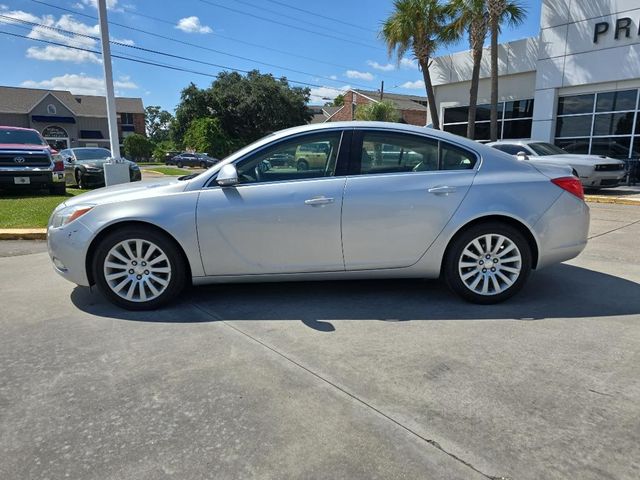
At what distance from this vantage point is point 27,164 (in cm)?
1158

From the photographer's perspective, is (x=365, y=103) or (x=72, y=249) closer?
(x=72, y=249)

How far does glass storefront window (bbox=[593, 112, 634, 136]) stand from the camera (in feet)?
53.1

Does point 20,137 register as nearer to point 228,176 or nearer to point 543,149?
point 228,176

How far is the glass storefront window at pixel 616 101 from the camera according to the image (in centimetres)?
1598

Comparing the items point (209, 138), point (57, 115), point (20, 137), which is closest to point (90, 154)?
point (20, 137)

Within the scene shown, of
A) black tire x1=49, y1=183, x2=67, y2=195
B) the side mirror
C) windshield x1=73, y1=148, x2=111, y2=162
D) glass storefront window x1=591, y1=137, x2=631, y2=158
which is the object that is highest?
glass storefront window x1=591, y1=137, x2=631, y2=158

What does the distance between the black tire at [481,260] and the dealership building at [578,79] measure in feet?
49.6

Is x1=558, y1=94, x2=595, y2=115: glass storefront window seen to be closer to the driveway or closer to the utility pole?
the driveway

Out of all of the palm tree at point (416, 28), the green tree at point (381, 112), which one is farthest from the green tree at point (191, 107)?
the palm tree at point (416, 28)

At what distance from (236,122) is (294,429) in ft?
172

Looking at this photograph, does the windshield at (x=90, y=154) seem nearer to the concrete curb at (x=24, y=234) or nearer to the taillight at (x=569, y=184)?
the concrete curb at (x=24, y=234)

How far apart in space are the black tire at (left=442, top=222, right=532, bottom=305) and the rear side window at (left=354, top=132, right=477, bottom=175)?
0.58 meters

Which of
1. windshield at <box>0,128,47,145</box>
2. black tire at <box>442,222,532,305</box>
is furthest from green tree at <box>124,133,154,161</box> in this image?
black tire at <box>442,222,532,305</box>

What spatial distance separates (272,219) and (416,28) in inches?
713
